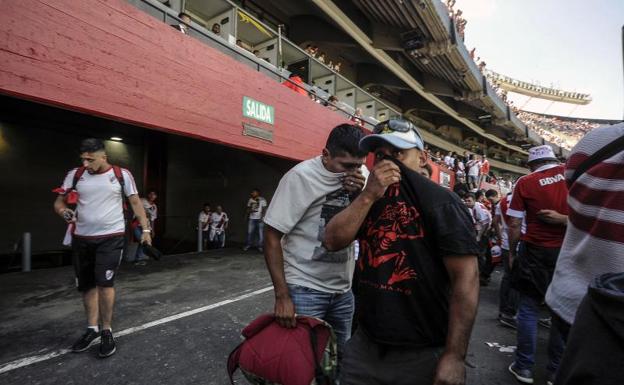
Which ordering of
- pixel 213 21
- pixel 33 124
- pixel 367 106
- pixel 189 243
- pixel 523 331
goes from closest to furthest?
pixel 523 331 → pixel 213 21 → pixel 33 124 → pixel 189 243 → pixel 367 106

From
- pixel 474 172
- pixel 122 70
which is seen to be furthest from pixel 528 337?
pixel 474 172

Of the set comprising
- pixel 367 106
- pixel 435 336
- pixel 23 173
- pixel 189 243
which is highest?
pixel 367 106

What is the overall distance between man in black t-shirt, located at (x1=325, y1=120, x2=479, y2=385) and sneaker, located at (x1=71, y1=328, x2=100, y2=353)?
2921 mm

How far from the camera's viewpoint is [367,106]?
15102mm

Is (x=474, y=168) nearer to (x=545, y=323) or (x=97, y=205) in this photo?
(x=545, y=323)

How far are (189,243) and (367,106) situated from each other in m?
10.1

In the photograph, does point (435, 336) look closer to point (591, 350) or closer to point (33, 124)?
point (591, 350)

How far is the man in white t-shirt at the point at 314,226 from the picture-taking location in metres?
1.90

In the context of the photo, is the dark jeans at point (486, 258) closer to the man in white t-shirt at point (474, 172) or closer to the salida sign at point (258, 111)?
the salida sign at point (258, 111)

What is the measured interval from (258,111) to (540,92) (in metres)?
72.7

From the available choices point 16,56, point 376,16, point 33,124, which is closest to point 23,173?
point 33,124

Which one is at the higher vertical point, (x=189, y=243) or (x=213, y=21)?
(x=213, y=21)

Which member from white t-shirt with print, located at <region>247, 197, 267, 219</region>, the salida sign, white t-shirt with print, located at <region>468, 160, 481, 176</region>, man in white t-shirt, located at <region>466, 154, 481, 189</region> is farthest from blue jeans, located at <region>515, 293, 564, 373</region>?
white t-shirt with print, located at <region>468, 160, 481, 176</region>

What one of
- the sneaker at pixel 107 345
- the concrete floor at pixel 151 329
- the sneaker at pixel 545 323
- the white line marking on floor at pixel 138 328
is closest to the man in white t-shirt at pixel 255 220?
the concrete floor at pixel 151 329
